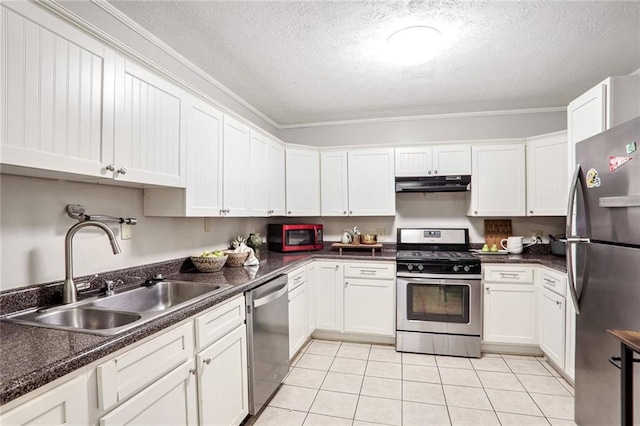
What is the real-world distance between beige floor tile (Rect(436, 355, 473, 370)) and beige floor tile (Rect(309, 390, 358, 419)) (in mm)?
968

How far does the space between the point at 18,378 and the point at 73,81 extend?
44.1 inches

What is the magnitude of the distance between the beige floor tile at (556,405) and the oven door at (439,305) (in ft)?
2.21

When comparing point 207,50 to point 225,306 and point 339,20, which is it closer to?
point 339,20

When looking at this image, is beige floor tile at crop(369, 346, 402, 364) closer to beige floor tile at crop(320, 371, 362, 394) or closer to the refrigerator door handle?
beige floor tile at crop(320, 371, 362, 394)

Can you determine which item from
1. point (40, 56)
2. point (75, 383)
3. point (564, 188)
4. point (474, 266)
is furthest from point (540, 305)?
point (40, 56)

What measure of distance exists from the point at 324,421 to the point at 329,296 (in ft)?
4.31

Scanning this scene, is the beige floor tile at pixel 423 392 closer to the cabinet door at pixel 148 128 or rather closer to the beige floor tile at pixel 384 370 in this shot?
the beige floor tile at pixel 384 370

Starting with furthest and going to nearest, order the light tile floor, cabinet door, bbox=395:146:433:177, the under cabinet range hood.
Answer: cabinet door, bbox=395:146:433:177
the under cabinet range hood
the light tile floor

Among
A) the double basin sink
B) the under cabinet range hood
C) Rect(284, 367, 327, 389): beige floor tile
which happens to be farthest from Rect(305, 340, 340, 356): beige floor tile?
the under cabinet range hood

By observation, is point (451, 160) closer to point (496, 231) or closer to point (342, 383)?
point (496, 231)

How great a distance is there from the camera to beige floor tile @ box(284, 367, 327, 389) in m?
2.37

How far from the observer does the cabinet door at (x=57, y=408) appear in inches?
31.2

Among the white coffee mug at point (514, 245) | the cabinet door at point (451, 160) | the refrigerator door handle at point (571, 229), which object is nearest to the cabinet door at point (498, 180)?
the cabinet door at point (451, 160)

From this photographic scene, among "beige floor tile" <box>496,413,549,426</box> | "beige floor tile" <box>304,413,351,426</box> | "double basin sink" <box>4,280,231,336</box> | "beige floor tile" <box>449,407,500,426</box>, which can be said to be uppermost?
"double basin sink" <box>4,280,231,336</box>
